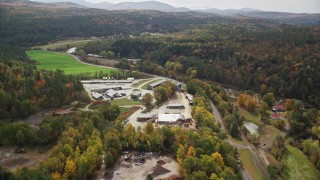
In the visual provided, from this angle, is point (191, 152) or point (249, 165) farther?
point (249, 165)

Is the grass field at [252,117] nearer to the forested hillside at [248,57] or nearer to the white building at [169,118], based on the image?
the white building at [169,118]

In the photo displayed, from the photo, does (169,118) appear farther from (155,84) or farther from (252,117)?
(155,84)

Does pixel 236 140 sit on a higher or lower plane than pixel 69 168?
lower

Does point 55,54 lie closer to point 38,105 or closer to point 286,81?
point 38,105

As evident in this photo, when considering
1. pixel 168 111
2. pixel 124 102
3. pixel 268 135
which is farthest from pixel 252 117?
pixel 124 102

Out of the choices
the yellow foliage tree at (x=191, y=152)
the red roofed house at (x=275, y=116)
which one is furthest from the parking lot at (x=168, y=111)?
the red roofed house at (x=275, y=116)

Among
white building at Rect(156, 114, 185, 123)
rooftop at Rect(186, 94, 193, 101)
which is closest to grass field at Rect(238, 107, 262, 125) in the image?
rooftop at Rect(186, 94, 193, 101)

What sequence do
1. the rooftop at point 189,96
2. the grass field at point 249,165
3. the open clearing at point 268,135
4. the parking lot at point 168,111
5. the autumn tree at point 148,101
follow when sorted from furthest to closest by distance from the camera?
the rooftop at point 189,96 → the autumn tree at point 148,101 → the parking lot at point 168,111 → the open clearing at point 268,135 → the grass field at point 249,165

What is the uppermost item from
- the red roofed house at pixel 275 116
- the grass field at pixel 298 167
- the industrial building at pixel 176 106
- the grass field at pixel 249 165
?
the industrial building at pixel 176 106

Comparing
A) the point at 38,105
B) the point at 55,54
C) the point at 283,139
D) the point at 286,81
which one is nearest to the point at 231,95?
the point at 286,81
